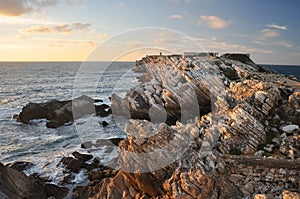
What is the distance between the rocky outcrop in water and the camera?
122ft

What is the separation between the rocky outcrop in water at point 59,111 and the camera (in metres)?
37.3

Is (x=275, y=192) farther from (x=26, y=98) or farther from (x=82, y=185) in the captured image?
(x=26, y=98)

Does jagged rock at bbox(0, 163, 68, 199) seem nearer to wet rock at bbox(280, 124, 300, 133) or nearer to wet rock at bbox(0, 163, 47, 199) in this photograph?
wet rock at bbox(0, 163, 47, 199)

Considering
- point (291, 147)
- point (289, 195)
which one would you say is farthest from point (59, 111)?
point (289, 195)

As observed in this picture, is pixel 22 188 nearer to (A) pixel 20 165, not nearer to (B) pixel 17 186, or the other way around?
(B) pixel 17 186

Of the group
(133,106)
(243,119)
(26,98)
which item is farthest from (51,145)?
(26,98)

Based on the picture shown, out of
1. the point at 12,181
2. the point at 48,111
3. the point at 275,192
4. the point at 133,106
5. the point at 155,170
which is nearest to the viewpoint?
the point at 275,192

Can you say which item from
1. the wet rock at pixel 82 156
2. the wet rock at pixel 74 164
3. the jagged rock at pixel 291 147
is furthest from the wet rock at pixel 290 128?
the wet rock at pixel 82 156

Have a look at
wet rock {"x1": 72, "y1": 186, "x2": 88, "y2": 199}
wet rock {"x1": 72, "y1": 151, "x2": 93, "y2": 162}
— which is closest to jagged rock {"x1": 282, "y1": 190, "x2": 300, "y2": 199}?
wet rock {"x1": 72, "y1": 186, "x2": 88, "y2": 199}

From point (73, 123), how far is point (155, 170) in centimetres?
2445

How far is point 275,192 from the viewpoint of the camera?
12.2m

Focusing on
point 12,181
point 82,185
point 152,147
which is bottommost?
point 82,185

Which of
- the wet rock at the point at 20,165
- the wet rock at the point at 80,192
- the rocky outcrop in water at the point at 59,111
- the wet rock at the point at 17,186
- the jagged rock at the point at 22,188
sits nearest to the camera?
the wet rock at the point at 17,186

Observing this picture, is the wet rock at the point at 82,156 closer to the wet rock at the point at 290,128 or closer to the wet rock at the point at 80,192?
the wet rock at the point at 80,192
